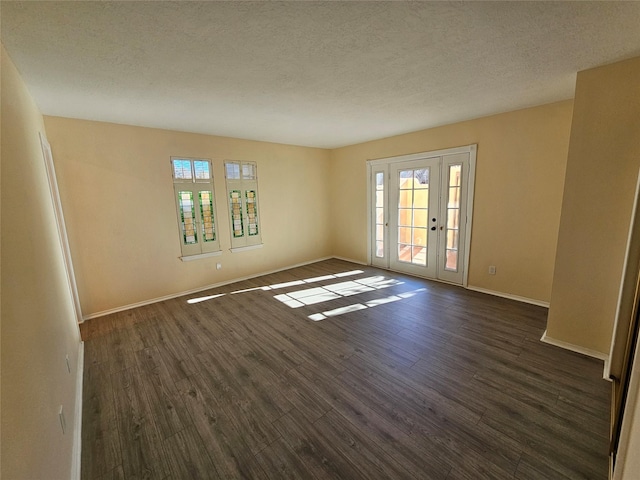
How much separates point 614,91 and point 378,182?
10.7 feet

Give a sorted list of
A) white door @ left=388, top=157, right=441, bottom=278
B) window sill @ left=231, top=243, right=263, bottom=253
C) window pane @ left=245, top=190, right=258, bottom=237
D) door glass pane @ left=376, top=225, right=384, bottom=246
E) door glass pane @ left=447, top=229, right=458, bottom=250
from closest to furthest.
Answer: door glass pane @ left=447, top=229, right=458, bottom=250
white door @ left=388, top=157, right=441, bottom=278
window sill @ left=231, top=243, right=263, bottom=253
window pane @ left=245, top=190, right=258, bottom=237
door glass pane @ left=376, top=225, right=384, bottom=246

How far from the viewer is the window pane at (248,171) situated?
4.67m

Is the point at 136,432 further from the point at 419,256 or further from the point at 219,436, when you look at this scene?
the point at 419,256

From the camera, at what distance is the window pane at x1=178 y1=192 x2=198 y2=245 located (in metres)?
4.05

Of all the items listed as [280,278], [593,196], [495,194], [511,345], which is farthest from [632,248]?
[280,278]

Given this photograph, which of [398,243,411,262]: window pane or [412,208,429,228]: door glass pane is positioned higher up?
[412,208,429,228]: door glass pane

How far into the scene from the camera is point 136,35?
5.35 ft

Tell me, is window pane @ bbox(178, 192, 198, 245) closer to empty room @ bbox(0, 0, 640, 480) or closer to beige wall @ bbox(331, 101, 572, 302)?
empty room @ bbox(0, 0, 640, 480)

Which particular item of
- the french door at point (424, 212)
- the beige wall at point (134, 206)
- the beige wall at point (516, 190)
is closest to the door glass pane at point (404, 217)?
the french door at point (424, 212)

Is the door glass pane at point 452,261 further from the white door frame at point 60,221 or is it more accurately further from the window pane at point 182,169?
the white door frame at point 60,221

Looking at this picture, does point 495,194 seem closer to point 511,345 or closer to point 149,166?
point 511,345

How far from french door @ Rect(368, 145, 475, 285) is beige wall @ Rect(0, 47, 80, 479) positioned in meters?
4.55

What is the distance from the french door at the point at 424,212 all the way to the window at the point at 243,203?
2.30 meters

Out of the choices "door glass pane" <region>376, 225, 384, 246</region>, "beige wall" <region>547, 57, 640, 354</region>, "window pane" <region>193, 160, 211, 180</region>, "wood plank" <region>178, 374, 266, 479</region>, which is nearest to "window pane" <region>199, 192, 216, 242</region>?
"window pane" <region>193, 160, 211, 180</region>
